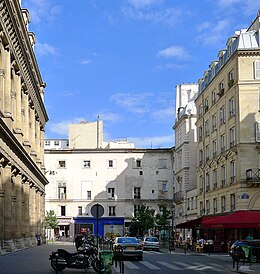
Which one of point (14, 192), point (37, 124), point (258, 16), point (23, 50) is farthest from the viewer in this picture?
point (37, 124)

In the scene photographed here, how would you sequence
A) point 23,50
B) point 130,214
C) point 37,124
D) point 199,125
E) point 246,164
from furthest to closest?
point 130,214
point 199,125
point 37,124
point 246,164
point 23,50

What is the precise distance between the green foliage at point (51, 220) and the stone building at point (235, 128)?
99.3 ft

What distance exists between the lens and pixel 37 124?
59.2 m

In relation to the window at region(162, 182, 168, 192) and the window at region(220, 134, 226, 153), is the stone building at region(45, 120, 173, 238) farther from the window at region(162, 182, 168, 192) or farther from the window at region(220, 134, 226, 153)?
the window at region(220, 134, 226, 153)

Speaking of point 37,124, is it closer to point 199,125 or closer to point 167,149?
point 199,125

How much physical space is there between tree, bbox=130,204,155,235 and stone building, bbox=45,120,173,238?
386 centimetres

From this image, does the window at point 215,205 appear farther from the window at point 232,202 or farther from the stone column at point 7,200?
the stone column at point 7,200

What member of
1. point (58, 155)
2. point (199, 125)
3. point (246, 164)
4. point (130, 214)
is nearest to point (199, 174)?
point (199, 125)

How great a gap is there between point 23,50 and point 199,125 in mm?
26940

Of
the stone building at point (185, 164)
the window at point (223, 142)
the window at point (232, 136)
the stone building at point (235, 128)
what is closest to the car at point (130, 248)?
the stone building at point (235, 128)

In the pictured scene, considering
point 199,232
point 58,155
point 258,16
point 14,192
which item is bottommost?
point 199,232

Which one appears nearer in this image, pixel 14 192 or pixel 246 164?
pixel 14 192

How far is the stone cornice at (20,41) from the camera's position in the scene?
3309cm

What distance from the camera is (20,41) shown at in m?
39.2
